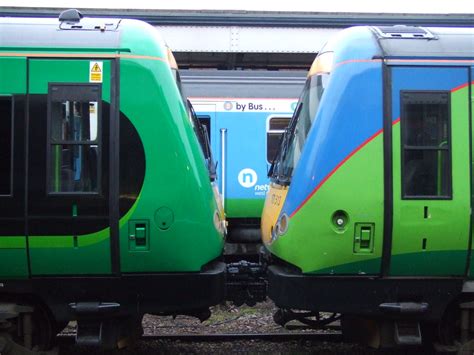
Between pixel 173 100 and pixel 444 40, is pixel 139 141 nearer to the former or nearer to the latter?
pixel 173 100

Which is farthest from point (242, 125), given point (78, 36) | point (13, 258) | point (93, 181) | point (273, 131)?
point (13, 258)

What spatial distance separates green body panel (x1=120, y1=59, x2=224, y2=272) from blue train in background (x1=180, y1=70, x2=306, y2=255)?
413cm

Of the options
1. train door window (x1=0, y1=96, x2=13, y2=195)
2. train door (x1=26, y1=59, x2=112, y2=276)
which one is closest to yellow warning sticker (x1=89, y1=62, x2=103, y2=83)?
train door (x1=26, y1=59, x2=112, y2=276)

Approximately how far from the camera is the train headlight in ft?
14.5

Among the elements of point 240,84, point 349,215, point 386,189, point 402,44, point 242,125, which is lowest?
point 349,215

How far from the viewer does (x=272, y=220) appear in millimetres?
4867

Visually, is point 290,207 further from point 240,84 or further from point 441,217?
point 240,84

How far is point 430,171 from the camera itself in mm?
4289

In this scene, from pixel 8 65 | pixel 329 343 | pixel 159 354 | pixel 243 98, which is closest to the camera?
pixel 8 65

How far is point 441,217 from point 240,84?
4.92 m

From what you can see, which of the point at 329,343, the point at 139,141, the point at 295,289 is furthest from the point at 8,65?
the point at 329,343

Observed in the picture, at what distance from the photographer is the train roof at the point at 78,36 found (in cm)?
425

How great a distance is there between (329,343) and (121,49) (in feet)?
12.4

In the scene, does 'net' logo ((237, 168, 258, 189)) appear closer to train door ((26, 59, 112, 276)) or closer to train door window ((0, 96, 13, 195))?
train door ((26, 59, 112, 276))
